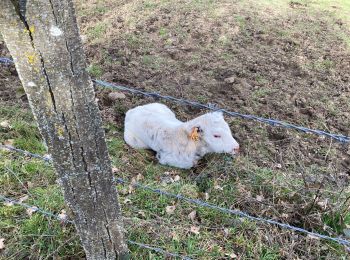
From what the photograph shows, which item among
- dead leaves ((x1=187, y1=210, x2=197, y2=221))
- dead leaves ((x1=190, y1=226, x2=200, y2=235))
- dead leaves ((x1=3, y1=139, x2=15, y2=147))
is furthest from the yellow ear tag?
dead leaves ((x1=3, y1=139, x2=15, y2=147))

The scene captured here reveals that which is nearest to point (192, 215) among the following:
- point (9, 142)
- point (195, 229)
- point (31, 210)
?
point (195, 229)

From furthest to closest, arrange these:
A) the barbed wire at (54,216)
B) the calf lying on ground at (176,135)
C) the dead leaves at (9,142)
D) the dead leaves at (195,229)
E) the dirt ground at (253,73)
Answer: the calf lying on ground at (176,135)
the dead leaves at (9,142)
the dirt ground at (253,73)
the dead leaves at (195,229)
the barbed wire at (54,216)

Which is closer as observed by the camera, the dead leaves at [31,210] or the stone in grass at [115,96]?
the dead leaves at [31,210]

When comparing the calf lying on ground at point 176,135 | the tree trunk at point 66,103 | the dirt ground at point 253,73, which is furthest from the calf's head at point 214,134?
the tree trunk at point 66,103

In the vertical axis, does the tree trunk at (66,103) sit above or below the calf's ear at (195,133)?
above

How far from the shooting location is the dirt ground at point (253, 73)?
421cm

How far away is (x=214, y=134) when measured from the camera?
5.10 meters

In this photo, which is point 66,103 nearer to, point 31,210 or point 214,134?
point 31,210

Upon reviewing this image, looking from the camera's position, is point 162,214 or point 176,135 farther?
point 176,135

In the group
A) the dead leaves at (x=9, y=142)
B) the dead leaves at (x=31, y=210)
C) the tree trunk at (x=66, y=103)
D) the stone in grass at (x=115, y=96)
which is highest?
the tree trunk at (x=66, y=103)

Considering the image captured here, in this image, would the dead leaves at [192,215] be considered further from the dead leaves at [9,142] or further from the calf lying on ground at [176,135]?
the dead leaves at [9,142]

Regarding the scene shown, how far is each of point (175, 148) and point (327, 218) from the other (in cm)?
239

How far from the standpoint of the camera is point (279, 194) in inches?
152

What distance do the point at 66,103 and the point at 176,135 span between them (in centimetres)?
354
